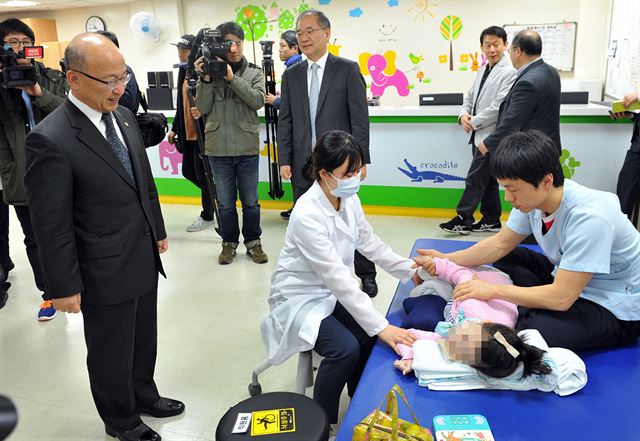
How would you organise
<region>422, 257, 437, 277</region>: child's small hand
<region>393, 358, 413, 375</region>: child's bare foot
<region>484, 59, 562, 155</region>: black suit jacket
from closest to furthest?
<region>393, 358, 413, 375</region>: child's bare foot
<region>422, 257, 437, 277</region>: child's small hand
<region>484, 59, 562, 155</region>: black suit jacket

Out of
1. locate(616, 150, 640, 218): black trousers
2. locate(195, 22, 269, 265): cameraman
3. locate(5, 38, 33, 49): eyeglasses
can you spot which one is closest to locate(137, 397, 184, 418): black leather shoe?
locate(195, 22, 269, 265): cameraman

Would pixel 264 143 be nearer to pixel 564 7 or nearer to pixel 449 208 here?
pixel 449 208

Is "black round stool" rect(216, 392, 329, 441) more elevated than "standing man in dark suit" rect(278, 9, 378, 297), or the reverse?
"standing man in dark suit" rect(278, 9, 378, 297)

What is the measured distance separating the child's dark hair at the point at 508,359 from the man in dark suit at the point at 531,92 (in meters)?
2.33

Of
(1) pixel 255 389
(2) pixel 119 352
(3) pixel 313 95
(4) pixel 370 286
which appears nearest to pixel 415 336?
(1) pixel 255 389

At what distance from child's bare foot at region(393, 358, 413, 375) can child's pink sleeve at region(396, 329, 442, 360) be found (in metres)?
0.02

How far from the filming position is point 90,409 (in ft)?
7.16

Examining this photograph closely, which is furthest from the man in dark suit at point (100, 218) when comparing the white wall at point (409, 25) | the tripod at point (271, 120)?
the white wall at point (409, 25)

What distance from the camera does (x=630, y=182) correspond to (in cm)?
355

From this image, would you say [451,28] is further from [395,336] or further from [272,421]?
[272,421]

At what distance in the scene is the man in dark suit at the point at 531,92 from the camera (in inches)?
131

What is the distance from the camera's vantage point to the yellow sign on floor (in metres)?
1.40

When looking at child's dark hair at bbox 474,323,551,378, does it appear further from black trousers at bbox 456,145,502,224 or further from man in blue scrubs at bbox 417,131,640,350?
black trousers at bbox 456,145,502,224

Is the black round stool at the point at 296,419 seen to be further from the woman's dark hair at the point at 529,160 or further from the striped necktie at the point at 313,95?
the striped necktie at the point at 313,95
